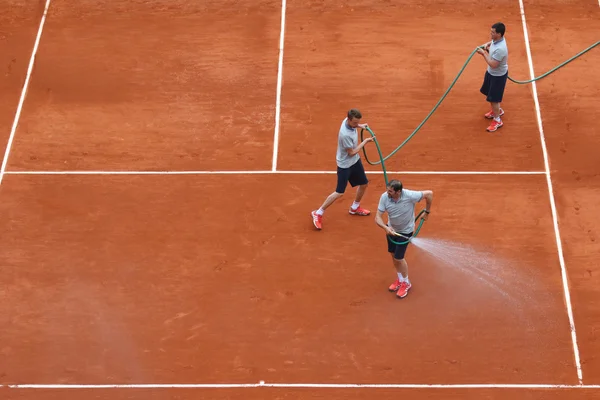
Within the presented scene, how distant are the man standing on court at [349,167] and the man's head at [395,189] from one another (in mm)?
1291

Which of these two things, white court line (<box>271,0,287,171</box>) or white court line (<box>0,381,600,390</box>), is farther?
white court line (<box>271,0,287,171</box>)

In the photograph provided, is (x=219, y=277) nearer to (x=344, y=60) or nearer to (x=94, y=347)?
(x=94, y=347)

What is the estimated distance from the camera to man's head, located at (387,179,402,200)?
11.5 m

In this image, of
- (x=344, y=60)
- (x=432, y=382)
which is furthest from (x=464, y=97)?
(x=432, y=382)

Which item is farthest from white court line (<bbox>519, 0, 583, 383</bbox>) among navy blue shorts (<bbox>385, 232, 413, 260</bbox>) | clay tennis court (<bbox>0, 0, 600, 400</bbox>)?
navy blue shorts (<bbox>385, 232, 413, 260</bbox>)

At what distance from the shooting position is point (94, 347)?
12.6 m

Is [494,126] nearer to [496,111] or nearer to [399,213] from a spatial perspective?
[496,111]

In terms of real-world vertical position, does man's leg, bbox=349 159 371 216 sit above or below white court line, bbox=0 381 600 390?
above

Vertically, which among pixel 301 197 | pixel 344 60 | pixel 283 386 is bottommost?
pixel 283 386

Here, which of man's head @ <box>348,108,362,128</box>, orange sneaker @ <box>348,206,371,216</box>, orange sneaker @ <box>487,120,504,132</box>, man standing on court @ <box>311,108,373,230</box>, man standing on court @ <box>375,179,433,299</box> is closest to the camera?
man standing on court @ <box>375,179,433,299</box>

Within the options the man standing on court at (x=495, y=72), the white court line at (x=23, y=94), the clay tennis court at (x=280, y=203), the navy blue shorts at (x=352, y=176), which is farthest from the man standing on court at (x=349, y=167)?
the white court line at (x=23, y=94)

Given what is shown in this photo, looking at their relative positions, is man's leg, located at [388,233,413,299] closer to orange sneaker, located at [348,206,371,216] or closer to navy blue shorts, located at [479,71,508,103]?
orange sneaker, located at [348,206,371,216]

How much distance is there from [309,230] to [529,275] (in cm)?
341

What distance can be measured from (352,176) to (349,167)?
27 cm
